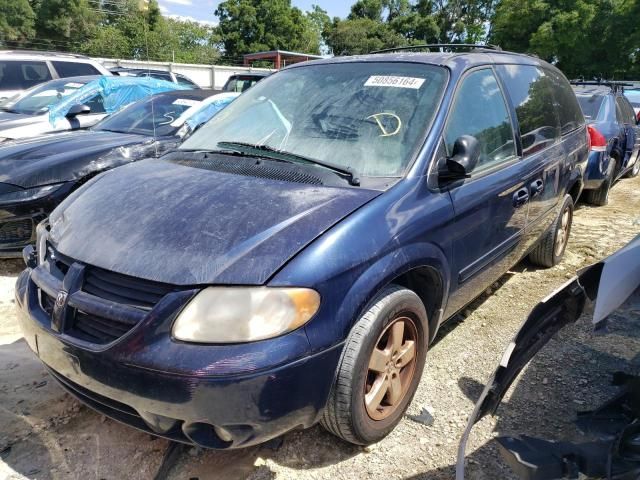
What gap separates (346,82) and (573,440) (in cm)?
217

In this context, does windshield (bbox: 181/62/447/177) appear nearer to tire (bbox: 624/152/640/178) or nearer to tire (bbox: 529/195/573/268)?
tire (bbox: 529/195/573/268)

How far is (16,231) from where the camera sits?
4.28m

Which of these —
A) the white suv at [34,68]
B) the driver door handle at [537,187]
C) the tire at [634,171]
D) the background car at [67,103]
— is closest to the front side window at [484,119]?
the driver door handle at [537,187]

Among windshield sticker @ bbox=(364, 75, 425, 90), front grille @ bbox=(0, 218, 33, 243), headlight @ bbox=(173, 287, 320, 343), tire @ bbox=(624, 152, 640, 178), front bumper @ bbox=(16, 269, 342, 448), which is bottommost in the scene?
tire @ bbox=(624, 152, 640, 178)

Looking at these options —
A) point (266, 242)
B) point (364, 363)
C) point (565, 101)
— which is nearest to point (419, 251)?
point (364, 363)

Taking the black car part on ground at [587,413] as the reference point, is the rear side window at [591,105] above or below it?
above

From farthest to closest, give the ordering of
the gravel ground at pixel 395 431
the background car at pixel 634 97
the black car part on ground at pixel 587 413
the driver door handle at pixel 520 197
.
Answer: the background car at pixel 634 97 → the driver door handle at pixel 520 197 → the gravel ground at pixel 395 431 → the black car part on ground at pixel 587 413

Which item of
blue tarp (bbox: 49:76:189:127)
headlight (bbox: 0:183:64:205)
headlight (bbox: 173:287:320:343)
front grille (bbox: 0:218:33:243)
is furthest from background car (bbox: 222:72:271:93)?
headlight (bbox: 173:287:320:343)

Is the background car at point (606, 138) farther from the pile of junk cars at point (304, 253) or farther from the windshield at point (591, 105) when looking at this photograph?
the pile of junk cars at point (304, 253)

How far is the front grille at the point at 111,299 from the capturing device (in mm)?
1936

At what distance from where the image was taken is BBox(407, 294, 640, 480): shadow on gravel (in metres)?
2.33

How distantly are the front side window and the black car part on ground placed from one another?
1196 millimetres

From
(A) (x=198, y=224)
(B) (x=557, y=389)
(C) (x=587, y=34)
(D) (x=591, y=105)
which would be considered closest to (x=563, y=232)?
(B) (x=557, y=389)

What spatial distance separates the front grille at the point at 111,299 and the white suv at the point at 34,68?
8.53 meters
